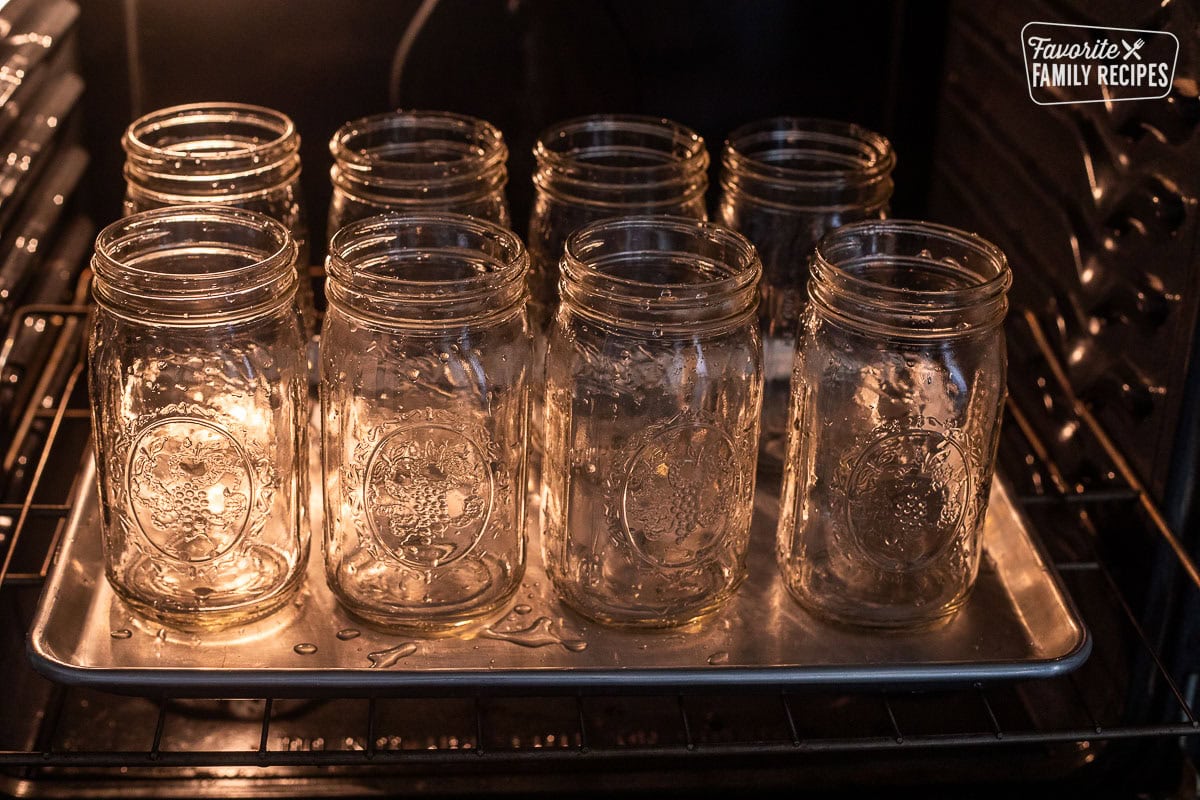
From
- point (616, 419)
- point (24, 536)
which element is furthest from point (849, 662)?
point (24, 536)

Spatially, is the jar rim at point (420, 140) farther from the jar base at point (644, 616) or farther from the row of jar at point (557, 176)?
the jar base at point (644, 616)

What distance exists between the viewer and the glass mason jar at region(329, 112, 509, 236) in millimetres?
951

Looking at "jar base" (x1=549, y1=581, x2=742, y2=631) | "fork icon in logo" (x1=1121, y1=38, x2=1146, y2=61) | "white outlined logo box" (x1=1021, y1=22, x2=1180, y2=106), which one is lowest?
"jar base" (x1=549, y1=581, x2=742, y2=631)

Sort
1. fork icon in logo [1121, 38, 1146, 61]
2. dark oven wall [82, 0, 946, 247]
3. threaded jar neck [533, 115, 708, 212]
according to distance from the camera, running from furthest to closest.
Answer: dark oven wall [82, 0, 946, 247] → threaded jar neck [533, 115, 708, 212] → fork icon in logo [1121, 38, 1146, 61]

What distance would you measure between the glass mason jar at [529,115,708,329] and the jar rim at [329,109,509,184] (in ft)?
0.12

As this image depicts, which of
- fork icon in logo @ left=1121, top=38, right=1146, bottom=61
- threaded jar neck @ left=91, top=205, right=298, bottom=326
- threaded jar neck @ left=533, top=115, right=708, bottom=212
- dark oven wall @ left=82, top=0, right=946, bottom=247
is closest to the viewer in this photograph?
threaded jar neck @ left=91, top=205, right=298, bottom=326

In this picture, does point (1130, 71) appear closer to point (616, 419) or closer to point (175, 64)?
point (616, 419)

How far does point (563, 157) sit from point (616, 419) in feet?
0.79

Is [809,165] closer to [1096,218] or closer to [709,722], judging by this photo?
[1096,218]

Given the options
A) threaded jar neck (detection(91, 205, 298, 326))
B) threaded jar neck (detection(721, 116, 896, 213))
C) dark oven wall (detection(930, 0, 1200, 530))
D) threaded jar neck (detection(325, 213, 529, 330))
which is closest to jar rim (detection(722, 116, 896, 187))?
threaded jar neck (detection(721, 116, 896, 213))

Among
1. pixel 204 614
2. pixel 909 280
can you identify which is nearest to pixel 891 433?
pixel 909 280

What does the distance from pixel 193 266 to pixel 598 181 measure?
279mm

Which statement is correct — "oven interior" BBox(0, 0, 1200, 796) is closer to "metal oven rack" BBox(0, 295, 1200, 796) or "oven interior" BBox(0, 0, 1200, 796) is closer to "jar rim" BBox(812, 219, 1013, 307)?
"metal oven rack" BBox(0, 295, 1200, 796)

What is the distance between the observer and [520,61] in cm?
117
